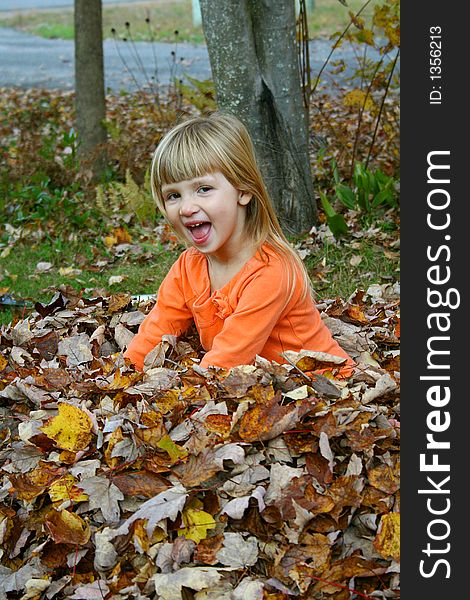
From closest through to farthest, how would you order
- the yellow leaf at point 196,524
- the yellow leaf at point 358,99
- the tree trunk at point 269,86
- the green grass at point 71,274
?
the yellow leaf at point 196,524 → the tree trunk at point 269,86 → the green grass at point 71,274 → the yellow leaf at point 358,99

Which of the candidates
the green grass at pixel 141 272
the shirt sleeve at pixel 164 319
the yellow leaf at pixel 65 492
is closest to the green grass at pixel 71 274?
the green grass at pixel 141 272

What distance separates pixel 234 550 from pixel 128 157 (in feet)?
19.3

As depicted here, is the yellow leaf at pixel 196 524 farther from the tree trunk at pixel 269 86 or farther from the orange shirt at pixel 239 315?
the tree trunk at pixel 269 86

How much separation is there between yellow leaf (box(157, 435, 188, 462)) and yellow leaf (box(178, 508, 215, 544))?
198 mm

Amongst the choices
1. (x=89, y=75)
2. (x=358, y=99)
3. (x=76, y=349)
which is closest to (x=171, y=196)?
(x=76, y=349)

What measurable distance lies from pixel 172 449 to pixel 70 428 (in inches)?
17.2

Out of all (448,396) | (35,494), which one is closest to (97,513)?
(35,494)

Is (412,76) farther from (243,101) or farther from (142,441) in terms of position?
(243,101)

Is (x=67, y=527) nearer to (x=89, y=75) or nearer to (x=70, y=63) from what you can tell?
(x=89, y=75)

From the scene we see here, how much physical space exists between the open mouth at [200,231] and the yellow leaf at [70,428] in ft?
2.80

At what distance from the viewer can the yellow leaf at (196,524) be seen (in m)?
2.52

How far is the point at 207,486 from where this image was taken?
2.64m

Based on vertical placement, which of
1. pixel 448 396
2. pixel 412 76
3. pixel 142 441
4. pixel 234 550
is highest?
pixel 412 76

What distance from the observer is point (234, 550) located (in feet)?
8.16
